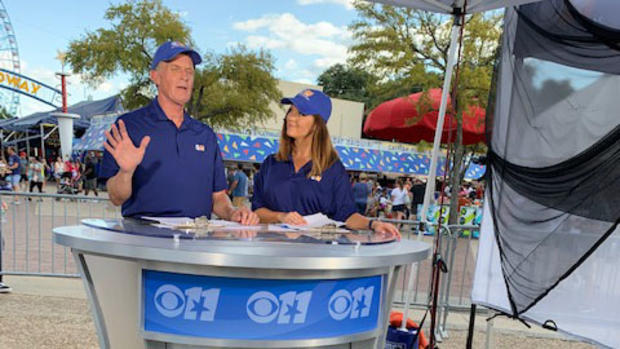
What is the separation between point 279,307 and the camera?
1.69 m

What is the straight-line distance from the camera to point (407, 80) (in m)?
12.3

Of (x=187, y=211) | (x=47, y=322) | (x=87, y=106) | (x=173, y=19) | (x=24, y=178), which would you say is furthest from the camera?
(x=87, y=106)

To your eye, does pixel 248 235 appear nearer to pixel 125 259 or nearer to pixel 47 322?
pixel 125 259

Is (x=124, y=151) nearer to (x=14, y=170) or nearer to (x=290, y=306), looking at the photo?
(x=290, y=306)

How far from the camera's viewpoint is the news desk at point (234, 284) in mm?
1611

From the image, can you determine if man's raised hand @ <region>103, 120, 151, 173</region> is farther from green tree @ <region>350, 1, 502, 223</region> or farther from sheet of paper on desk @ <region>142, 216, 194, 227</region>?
green tree @ <region>350, 1, 502, 223</region>

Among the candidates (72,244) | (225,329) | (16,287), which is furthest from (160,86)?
(16,287)

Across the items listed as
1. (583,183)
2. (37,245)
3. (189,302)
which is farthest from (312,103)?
(37,245)

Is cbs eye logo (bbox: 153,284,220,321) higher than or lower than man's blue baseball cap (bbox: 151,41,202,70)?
lower

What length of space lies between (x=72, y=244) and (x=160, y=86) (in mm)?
1010

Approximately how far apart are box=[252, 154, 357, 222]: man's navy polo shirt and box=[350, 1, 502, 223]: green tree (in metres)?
9.36

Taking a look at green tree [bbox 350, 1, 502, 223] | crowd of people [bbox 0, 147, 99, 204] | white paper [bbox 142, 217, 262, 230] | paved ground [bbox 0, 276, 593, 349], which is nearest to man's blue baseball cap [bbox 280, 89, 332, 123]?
white paper [bbox 142, 217, 262, 230]

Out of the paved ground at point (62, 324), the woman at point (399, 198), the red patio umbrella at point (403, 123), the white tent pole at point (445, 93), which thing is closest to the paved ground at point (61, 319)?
the paved ground at point (62, 324)

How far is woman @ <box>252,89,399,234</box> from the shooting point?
2660mm
